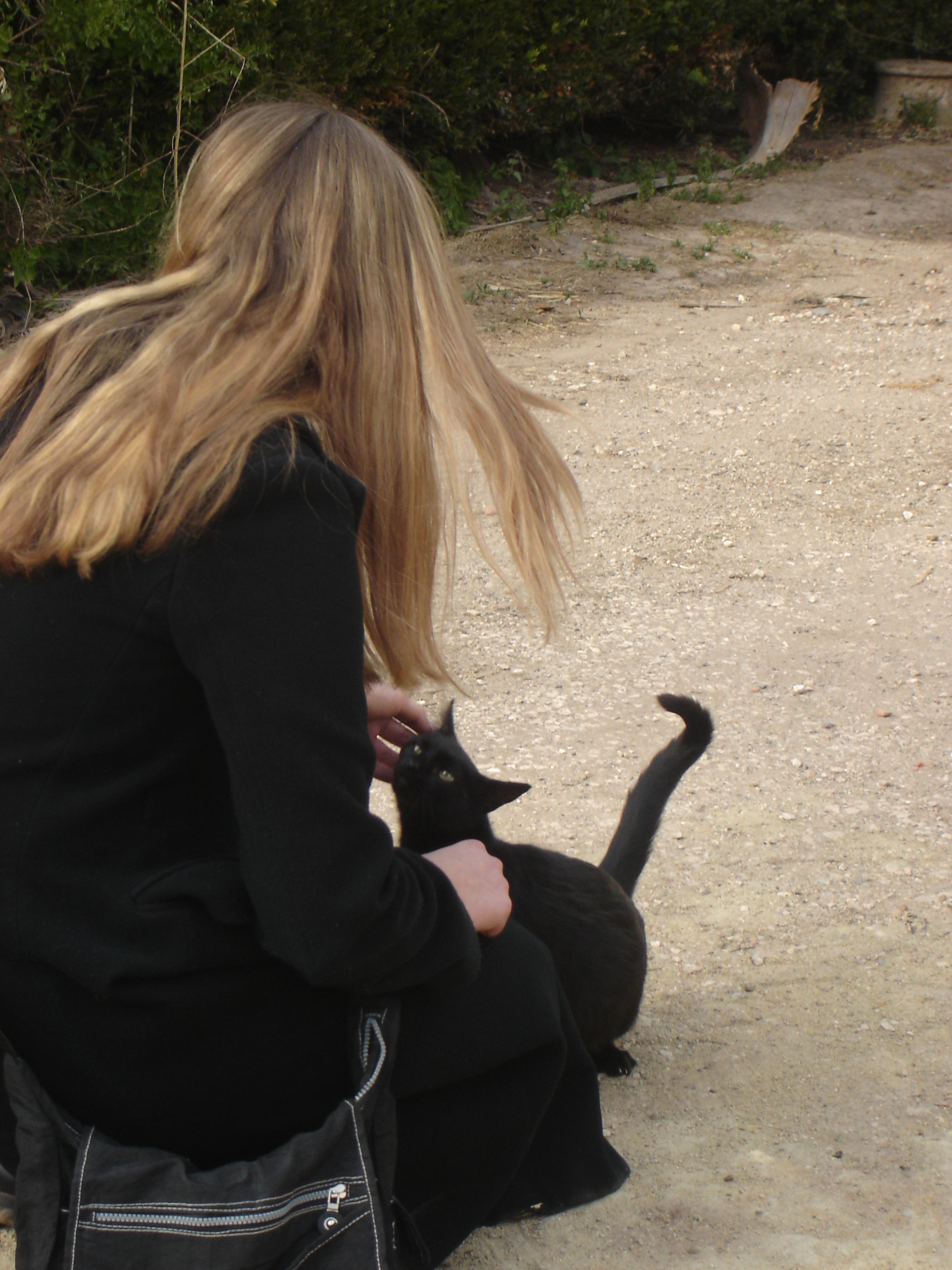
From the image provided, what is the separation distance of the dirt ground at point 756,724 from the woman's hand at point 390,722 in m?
0.81

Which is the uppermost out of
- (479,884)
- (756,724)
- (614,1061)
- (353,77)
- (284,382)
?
(353,77)

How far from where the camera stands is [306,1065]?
64.2 inches

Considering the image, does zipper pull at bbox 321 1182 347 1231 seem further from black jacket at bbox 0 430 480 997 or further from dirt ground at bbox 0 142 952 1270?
dirt ground at bbox 0 142 952 1270

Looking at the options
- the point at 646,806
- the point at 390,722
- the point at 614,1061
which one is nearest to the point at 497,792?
the point at 390,722

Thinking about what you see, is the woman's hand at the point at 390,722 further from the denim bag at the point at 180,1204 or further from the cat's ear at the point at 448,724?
the denim bag at the point at 180,1204

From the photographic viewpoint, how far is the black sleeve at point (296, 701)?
53.6 inches

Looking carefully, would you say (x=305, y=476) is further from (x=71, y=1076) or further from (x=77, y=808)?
(x=71, y=1076)

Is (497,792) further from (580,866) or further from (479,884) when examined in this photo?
(479,884)

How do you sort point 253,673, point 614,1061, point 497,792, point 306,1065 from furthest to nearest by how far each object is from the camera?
point 497,792 → point 614,1061 → point 306,1065 → point 253,673

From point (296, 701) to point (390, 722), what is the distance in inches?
47.1

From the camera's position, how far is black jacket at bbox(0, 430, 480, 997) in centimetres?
137

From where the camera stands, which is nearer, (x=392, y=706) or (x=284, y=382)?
(x=284, y=382)

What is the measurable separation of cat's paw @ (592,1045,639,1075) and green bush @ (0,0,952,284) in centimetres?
223

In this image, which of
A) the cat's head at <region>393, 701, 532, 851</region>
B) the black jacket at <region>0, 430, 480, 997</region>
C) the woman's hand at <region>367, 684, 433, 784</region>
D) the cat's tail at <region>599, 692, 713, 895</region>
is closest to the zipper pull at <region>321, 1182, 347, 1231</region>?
the black jacket at <region>0, 430, 480, 997</region>
